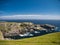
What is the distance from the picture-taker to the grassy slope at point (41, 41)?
83.4 inches

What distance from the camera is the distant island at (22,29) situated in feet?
7.07

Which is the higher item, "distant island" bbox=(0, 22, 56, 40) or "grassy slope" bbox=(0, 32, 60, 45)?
"distant island" bbox=(0, 22, 56, 40)

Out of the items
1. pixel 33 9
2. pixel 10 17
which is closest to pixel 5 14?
pixel 10 17

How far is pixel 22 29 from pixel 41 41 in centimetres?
A: 36

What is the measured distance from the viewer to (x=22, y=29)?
7.11 ft

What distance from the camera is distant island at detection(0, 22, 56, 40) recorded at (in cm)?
215

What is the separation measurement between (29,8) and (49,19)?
1.20ft

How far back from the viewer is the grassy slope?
212 cm

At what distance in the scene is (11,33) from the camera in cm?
215

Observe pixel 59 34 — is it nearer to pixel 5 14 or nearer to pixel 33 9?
pixel 33 9

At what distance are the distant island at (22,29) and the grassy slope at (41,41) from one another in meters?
0.06

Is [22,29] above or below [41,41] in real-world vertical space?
above

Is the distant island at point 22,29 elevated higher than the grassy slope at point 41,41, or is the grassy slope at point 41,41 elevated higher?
the distant island at point 22,29

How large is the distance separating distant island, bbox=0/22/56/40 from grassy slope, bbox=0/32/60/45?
0.06 meters
